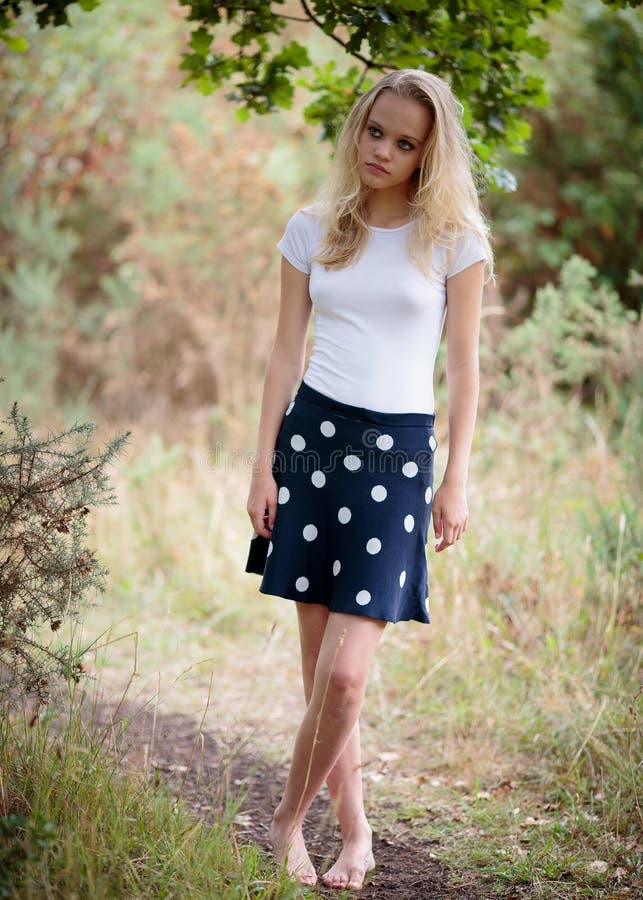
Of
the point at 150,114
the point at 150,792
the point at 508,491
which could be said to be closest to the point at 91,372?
the point at 150,114

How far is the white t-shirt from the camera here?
217cm

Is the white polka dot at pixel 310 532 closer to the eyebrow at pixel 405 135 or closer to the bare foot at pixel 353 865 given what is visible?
the bare foot at pixel 353 865

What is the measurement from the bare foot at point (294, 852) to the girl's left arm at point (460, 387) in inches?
33.3

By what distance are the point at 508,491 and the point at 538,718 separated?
1.36 meters

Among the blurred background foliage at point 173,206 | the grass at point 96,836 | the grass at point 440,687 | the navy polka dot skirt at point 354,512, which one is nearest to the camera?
the grass at point 96,836

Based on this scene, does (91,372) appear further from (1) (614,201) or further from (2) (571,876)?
(2) (571,876)

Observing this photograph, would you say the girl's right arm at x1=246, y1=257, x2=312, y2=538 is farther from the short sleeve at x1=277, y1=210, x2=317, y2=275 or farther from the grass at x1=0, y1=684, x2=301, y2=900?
the grass at x1=0, y1=684, x2=301, y2=900

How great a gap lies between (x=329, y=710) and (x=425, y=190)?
1.30 meters

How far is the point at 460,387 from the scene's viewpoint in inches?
88.4

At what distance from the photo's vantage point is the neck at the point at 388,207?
2287mm

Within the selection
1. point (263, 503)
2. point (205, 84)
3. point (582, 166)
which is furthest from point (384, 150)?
point (582, 166)

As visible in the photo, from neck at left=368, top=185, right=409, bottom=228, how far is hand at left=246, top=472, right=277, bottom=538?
0.72 m

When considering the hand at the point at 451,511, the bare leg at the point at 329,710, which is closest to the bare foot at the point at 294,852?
the bare leg at the point at 329,710

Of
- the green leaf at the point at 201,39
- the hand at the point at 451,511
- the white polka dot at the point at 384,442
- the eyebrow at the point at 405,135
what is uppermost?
the green leaf at the point at 201,39
